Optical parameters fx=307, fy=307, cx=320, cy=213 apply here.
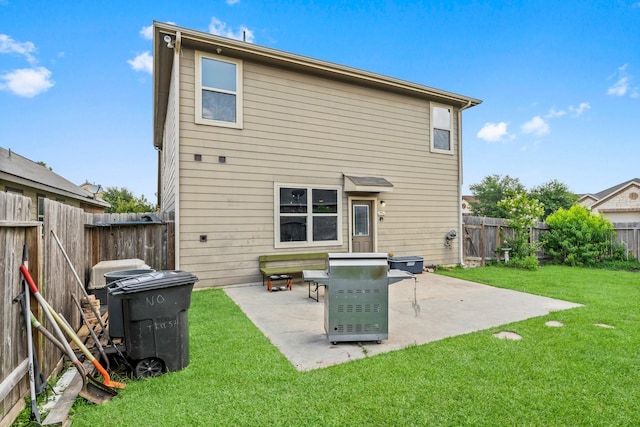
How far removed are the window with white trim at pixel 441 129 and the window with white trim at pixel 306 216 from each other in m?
3.83

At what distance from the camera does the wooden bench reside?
6.69 meters

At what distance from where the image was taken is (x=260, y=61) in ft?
23.5

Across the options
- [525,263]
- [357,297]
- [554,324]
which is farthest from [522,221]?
[357,297]

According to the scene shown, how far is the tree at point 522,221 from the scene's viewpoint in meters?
9.58

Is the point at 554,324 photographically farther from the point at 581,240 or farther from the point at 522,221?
the point at 581,240

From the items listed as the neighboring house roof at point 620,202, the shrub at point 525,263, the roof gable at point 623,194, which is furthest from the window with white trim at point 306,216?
the roof gable at point 623,194

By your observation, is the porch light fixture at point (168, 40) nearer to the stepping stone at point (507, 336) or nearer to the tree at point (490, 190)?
the stepping stone at point (507, 336)

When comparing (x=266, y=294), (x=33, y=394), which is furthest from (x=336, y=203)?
(x=33, y=394)

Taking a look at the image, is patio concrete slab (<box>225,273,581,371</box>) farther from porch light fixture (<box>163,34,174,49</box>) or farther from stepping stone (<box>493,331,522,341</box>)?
porch light fixture (<box>163,34,174,49</box>)

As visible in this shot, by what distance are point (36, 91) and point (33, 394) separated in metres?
21.8

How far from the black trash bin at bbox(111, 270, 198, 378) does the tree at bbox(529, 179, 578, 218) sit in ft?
113

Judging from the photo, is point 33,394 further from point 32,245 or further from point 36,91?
point 36,91

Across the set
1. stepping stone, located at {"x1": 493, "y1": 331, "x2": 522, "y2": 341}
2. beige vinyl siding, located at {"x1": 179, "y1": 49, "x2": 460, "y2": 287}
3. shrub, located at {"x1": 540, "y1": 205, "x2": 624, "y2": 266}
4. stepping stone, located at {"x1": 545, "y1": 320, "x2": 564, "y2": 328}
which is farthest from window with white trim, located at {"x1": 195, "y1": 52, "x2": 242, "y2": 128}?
shrub, located at {"x1": 540, "y1": 205, "x2": 624, "y2": 266}

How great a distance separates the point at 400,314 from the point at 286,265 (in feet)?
11.0
